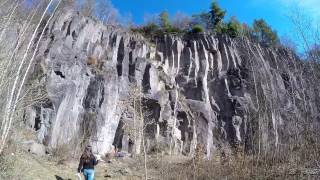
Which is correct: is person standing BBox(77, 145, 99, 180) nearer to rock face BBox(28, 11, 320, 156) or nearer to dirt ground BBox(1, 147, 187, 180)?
dirt ground BBox(1, 147, 187, 180)

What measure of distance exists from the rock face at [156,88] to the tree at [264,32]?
121 inches

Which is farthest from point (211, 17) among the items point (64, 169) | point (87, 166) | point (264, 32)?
point (87, 166)

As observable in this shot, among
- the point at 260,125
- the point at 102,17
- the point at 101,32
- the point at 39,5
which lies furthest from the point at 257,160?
the point at 102,17

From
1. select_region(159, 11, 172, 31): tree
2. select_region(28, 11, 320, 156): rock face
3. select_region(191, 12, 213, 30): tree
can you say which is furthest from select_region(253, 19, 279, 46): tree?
select_region(159, 11, 172, 31): tree

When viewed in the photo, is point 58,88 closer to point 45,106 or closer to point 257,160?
point 45,106

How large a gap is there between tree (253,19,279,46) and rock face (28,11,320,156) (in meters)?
3.07

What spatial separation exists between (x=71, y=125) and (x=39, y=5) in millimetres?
13543

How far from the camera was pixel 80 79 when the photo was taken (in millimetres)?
27391

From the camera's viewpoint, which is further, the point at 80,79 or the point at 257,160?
the point at 80,79

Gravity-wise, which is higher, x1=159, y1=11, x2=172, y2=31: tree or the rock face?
x1=159, y1=11, x2=172, y2=31: tree

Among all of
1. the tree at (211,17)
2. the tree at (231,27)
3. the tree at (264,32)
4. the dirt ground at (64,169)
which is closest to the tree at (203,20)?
the tree at (211,17)

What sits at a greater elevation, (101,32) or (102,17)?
(102,17)

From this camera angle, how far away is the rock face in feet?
77.1

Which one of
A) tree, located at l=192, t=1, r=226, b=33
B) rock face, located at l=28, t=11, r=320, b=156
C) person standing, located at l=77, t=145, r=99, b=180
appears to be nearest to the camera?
person standing, located at l=77, t=145, r=99, b=180
